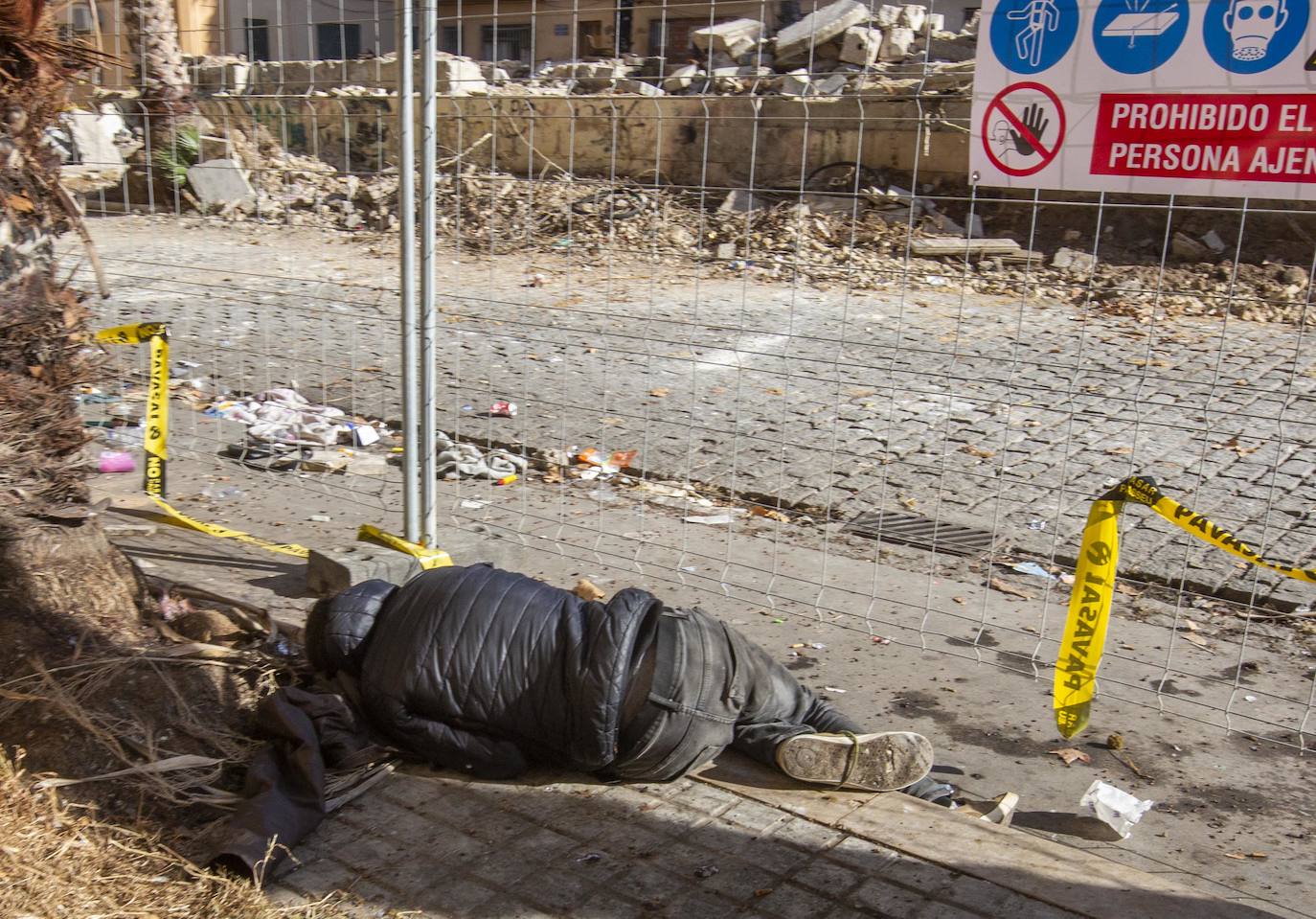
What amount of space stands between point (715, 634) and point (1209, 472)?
438cm

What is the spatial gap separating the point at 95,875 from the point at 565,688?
4.05 ft

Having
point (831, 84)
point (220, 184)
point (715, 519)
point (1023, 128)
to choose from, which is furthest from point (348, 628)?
point (831, 84)

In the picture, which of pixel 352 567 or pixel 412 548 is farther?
pixel 412 548

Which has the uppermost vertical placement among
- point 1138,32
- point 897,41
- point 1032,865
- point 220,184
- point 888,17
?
point 888,17

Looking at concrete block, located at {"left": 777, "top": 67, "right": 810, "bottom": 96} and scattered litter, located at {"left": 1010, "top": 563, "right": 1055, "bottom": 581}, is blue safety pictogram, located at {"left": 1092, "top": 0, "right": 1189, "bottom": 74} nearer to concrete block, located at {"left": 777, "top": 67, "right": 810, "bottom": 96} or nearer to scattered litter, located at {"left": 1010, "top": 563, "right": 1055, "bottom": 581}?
concrete block, located at {"left": 777, "top": 67, "right": 810, "bottom": 96}

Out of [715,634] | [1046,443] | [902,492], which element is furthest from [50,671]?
[1046,443]

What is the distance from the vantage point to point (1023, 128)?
145 inches

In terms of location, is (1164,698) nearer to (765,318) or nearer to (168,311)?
(765,318)

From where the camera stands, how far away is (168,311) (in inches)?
404

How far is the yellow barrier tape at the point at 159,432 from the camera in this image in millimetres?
5312

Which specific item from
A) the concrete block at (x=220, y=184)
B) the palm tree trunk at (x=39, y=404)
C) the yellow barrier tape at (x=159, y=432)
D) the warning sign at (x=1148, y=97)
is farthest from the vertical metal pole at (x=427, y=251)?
the warning sign at (x=1148, y=97)

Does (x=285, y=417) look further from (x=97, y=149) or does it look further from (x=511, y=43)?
(x=511, y=43)

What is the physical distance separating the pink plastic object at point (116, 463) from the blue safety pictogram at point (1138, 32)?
544 cm

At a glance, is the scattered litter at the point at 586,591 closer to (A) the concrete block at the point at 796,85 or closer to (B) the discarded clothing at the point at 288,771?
(B) the discarded clothing at the point at 288,771
